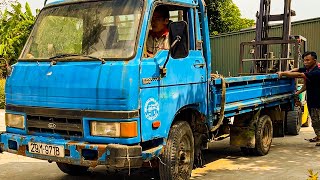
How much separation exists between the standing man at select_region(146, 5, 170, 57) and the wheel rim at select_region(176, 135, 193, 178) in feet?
3.74

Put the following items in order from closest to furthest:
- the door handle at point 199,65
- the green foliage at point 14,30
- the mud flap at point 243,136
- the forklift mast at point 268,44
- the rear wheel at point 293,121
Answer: the door handle at point 199,65, the mud flap at point 243,136, the rear wheel at point 293,121, the forklift mast at point 268,44, the green foliage at point 14,30

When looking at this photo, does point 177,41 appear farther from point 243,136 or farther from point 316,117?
point 316,117

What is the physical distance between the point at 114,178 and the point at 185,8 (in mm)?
2544

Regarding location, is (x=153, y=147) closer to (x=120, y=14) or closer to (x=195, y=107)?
(x=195, y=107)

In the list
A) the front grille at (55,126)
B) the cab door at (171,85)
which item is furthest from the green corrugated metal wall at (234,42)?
the front grille at (55,126)

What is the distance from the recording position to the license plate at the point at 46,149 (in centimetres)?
454

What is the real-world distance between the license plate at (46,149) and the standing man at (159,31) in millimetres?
1470

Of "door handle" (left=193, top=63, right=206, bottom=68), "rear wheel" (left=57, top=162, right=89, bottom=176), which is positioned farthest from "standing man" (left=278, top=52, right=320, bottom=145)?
"rear wheel" (left=57, top=162, right=89, bottom=176)

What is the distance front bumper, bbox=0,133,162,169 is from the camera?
13.9 feet

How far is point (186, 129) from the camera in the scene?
5254 mm

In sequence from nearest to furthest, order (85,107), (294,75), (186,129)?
(85,107) < (186,129) < (294,75)

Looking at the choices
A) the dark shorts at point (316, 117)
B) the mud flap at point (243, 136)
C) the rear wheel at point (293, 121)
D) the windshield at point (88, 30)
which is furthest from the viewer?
the rear wheel at point (293, 121)

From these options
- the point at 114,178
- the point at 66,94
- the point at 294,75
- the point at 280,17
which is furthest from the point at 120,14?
the point at 280,17

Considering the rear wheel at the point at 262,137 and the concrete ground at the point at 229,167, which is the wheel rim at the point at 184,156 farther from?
the rear wheel at the point at 262,137
